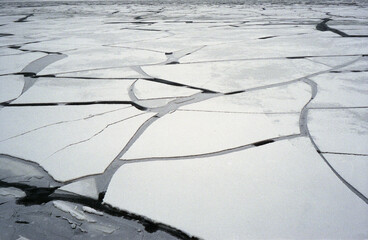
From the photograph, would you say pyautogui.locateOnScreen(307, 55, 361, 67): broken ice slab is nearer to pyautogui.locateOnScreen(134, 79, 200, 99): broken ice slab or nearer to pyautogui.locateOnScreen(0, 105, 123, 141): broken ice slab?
pyautogui.locateOnScreen(134, 79, 200, 99): broken ice slab

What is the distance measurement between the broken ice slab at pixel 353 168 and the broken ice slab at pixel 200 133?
0.19 meters

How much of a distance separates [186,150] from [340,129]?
0.57 m

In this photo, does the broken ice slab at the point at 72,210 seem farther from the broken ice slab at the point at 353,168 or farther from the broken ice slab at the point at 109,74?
the broken ice slab at the point at 109,74

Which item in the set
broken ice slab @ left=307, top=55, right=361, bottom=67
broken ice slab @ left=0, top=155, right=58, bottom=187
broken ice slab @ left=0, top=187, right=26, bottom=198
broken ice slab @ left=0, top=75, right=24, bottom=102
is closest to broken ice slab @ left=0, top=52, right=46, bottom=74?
broken ice slab @ left=0, top=75, right=24, bottom=102

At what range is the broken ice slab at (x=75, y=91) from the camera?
1.36 m

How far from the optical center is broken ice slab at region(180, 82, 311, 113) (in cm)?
120

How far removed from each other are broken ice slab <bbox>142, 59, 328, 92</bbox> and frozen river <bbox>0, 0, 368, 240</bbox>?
1 centimetres

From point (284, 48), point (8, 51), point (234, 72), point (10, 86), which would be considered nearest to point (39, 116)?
point (10, 86)

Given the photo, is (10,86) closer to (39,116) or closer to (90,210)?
(39,116)

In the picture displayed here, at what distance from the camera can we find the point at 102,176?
2.69 feet

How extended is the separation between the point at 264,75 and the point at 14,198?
1.37m

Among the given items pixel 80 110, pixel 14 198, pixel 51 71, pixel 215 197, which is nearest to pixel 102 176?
pixel 14 198

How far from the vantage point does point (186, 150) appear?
0.94 m

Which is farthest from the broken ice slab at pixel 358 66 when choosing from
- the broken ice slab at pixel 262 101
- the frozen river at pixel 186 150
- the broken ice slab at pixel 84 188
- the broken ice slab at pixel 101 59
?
the broken ice slab at pixel 84 188
